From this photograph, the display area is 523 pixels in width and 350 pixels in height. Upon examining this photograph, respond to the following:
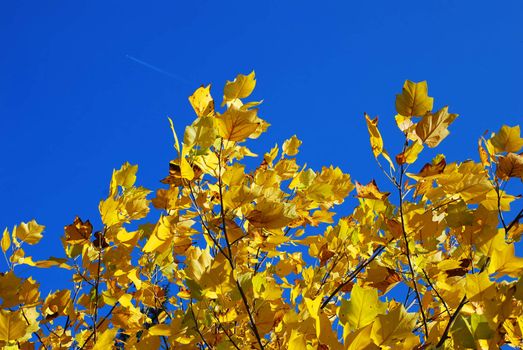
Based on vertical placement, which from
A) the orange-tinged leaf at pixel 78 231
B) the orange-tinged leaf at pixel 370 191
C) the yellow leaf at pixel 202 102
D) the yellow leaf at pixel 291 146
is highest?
the yellow leaf at pixel 291 146

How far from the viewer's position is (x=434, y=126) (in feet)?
3.98

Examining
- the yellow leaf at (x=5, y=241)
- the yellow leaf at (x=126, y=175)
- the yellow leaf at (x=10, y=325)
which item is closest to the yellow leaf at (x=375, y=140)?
the yellow leaf at (x=126, y=175)

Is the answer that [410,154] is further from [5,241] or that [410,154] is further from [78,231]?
[5,241]

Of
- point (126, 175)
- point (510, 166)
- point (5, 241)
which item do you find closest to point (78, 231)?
point (126, 175)

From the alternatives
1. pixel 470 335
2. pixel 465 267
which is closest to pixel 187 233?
pixel 470 335

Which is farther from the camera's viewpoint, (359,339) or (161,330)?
(161,330)

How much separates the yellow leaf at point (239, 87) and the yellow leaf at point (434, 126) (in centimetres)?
46

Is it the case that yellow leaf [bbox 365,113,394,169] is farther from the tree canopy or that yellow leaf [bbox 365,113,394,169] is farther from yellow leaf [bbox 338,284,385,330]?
yellow leaf [bbox 338,284,385,330]

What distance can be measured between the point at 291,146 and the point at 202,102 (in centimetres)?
97

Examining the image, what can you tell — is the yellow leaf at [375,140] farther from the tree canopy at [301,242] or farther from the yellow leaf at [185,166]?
the yellow leaf at [185,166]

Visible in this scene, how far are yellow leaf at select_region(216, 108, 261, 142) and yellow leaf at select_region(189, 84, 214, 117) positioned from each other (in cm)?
18

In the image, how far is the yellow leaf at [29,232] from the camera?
2029 mm

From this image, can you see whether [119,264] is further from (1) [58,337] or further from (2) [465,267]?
(2) [465,267]

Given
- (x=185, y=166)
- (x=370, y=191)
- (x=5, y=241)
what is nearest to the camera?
(x=185, y=166)
